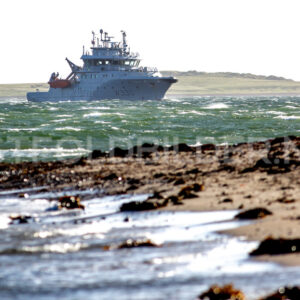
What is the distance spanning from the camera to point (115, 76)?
108875 millimetres

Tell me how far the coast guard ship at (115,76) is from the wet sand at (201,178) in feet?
286

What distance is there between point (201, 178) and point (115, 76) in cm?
9587

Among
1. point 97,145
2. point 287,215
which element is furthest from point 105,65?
point 287,215

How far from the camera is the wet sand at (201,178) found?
952cm

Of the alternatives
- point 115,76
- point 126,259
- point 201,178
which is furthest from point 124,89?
point 126,259

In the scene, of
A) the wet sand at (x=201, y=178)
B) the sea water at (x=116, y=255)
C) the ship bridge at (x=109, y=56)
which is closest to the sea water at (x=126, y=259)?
the sea water at (x=116, y=255)

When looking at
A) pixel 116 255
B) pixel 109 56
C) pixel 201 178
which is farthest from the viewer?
pixel 109 56

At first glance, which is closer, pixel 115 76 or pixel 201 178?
pixel 201 178

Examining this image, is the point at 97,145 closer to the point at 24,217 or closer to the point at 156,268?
the point at 24,217

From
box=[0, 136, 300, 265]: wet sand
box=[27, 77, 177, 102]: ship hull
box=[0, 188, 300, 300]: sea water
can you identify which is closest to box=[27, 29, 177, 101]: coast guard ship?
box=[27, 77, 177, 102]: ship hull

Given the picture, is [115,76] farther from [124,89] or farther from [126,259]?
[126,259]

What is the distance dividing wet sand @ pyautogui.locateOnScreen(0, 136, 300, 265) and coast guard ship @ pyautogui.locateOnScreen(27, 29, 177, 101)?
87084mm

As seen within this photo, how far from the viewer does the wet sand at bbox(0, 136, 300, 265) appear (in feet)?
31.2

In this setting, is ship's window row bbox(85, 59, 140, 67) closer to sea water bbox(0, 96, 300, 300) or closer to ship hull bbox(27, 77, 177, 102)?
ship hull bbox(27, 77, 177, 102)
